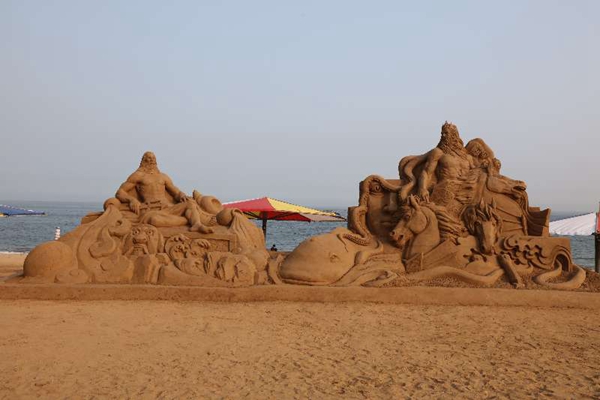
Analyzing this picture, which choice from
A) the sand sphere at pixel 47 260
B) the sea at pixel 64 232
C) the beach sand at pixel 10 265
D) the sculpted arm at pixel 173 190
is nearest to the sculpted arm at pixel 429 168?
the sculpted arm at pixel 173 190

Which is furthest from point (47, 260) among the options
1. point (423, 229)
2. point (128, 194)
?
point (423, 229)

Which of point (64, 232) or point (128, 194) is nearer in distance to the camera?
point (128, 194)

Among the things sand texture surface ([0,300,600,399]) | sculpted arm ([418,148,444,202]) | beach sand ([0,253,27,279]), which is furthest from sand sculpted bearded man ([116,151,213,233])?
beach sand ([0,253,27,279])

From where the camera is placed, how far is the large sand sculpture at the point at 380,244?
689 cm

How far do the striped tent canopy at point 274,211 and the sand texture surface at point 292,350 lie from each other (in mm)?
6951

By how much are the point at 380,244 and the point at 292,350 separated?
3.09 meters

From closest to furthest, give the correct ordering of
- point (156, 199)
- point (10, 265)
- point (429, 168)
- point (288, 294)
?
point (288, 294)
point (429, 168)
point (156, 199)
point (10, 265)

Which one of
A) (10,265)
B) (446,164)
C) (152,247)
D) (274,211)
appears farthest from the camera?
(274,211)

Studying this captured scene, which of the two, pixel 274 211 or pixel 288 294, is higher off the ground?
pixel 274 211

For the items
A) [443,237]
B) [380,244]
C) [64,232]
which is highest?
[443,237]

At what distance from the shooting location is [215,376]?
396 centimetres

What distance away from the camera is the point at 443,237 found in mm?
7258

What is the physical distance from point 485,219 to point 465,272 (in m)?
0.77

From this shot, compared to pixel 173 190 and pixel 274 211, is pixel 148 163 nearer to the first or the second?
pixel 173 190
